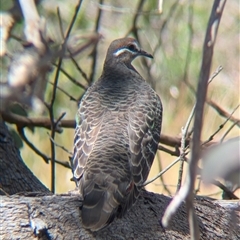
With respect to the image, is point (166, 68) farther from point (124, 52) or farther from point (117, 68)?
point (117, 68)

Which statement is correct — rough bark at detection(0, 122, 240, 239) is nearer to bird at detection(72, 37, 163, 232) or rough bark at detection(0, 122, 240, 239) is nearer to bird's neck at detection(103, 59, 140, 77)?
bird at detection(72, 37, 163, 232)

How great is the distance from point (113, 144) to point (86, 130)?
0.34 metres

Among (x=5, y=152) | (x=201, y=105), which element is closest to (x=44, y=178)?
(x=5, y=152)

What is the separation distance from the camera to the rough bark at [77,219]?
10.6 feet

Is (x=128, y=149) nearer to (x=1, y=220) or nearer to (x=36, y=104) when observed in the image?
(x=1, y=220)

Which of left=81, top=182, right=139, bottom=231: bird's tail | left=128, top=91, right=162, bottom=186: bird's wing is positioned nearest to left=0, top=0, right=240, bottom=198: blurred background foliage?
left=128, top=91, right=162, bottom=186: bird's wing

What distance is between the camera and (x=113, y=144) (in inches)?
167

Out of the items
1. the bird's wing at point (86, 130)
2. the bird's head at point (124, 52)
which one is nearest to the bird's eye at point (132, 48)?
the bird's head at point (124, 52)

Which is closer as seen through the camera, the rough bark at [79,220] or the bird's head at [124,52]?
the rough bark at [79,220]

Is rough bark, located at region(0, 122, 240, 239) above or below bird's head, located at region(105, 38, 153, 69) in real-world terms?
below

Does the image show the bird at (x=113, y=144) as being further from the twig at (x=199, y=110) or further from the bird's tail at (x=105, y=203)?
the twig at (x=199, y=110)

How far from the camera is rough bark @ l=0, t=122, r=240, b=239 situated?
3.22 meters

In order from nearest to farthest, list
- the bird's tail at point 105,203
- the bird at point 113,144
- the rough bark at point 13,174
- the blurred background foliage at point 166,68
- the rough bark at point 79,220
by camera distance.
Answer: the rough bark at point 79,220 → the bird's tail at point 105,203 → the bird at point 113,144 → the rough bark at point 13,174 → the blurred background foliage at point 166,68

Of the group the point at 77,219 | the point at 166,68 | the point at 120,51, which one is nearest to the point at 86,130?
the point at 77,219
